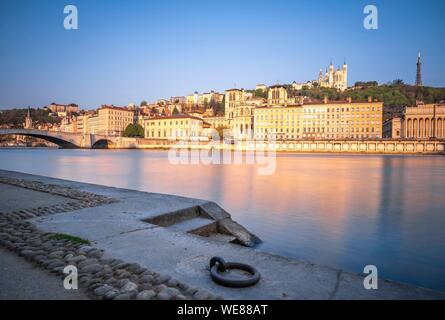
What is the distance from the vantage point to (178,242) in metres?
4.92

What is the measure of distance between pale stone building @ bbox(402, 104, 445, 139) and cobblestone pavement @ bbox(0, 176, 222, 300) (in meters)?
114

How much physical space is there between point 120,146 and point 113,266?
109194 millimetres

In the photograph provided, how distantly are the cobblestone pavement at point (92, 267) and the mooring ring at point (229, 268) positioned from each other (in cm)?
24

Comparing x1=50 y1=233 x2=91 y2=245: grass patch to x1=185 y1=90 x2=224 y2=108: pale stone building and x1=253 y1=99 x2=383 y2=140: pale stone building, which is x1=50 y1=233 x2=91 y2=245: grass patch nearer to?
x1=253 y1=99 x2=383 y2=140: pale stone building

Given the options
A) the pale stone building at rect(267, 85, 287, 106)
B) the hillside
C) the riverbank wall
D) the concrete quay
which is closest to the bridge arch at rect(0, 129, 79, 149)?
the riverbank wall

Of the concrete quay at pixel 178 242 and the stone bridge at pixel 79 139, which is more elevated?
the stone bridge at pixel 79 139

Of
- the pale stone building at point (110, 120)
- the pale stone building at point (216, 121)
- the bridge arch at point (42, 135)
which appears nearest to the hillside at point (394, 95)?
the pale stone building at point (216, 121)

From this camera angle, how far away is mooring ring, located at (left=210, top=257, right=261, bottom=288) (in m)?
3.33

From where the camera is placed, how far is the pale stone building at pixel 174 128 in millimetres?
115562

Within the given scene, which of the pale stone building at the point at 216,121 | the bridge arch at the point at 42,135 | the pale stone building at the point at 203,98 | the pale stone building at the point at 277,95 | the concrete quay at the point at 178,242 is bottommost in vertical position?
the concrete quay at the point at 178,242

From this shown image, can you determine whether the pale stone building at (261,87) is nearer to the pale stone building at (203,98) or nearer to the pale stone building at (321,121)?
the pale stone building at (203,98)

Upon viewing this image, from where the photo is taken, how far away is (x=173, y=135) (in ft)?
390

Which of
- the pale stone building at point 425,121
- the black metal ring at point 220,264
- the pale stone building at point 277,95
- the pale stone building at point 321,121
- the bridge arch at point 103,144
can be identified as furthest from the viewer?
the pale stone building at point 277,95
